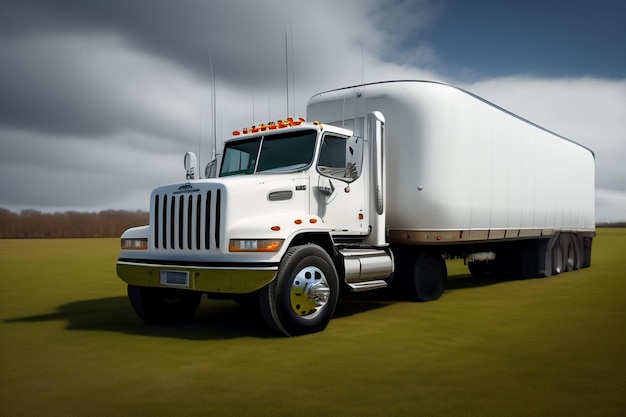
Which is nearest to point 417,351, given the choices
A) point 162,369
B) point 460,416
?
point 460,416

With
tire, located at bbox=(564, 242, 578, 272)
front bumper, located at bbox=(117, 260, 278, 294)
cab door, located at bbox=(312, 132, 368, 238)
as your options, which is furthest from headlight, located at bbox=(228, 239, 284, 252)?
tire, located at bbox=(564, 242, 578, 272)

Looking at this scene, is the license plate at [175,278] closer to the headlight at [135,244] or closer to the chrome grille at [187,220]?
the chrome grille at [187,220]

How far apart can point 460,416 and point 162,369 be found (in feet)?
10.5

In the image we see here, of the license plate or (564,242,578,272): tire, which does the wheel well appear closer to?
the license plate

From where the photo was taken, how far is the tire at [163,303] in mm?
8945

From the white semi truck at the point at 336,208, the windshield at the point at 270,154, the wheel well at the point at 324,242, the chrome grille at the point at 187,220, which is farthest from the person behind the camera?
the windshield at the point at 270,154

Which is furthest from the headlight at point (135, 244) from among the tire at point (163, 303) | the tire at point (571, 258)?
the tire at point (571, 258)

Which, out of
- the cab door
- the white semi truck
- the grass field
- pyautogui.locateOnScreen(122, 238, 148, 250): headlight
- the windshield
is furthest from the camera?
the windshield

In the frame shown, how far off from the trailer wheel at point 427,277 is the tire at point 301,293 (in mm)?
3302

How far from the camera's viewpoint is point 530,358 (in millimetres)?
6387

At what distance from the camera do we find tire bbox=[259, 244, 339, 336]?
25.0ft

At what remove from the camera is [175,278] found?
26.6ft

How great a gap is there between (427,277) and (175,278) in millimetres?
5661

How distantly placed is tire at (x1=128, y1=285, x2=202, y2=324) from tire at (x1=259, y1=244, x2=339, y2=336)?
1.71 metres
